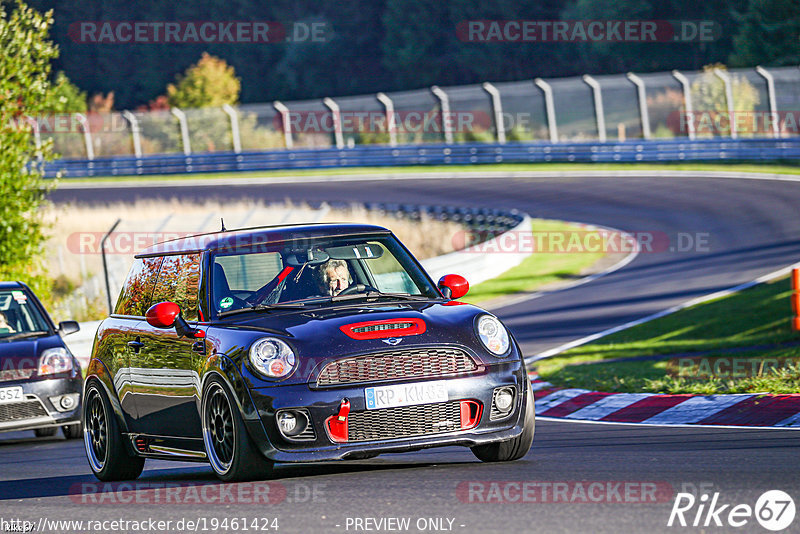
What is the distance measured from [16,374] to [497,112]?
1420 inches

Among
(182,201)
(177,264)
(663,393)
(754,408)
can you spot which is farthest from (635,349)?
(182,201)

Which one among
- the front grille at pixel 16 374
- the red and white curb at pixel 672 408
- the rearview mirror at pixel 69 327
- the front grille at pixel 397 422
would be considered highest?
the front grille at pixel 397 422

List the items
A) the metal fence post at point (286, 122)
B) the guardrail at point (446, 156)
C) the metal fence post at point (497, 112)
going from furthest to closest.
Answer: the metal fence post at point (286, 122) → the metal fence post at point (497, 112) → the guardrail at point (446, 156)

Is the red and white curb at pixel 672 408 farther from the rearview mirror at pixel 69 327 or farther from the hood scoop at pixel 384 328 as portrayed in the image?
the rearview mirror at pixel 69 327

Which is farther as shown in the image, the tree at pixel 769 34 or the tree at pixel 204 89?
the tree at pixel 204 89

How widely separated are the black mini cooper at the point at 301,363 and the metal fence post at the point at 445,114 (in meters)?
39.5

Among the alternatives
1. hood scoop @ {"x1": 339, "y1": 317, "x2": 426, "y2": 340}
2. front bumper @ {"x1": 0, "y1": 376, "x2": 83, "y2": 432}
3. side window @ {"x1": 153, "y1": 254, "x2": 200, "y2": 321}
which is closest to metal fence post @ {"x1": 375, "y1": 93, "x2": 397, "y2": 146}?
front bumper @ {"x1": 0, "y1": 376, "x2": 83, "y2": 432}

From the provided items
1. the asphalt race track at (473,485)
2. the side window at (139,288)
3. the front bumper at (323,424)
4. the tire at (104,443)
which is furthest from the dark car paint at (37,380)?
the front bumper at (323,424)

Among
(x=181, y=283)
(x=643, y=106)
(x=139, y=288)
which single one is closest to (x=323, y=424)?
(x=181, y=283)

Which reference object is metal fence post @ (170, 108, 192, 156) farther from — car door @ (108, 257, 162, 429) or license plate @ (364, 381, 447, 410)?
license plate @ (364, 381, 447, 410)

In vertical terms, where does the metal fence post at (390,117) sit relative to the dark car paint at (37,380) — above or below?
above

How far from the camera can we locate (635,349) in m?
15.7

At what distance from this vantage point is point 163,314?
8.15m

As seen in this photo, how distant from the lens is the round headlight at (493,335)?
775 cm
